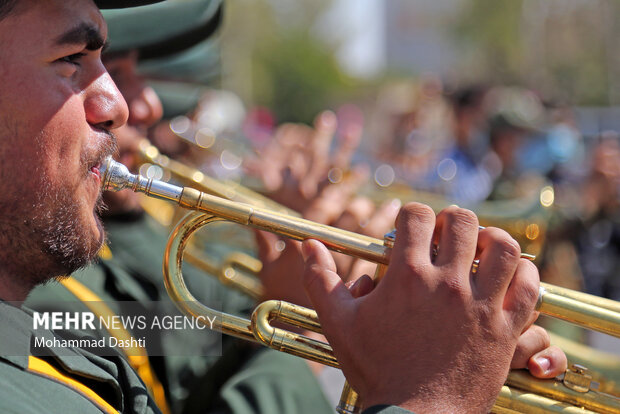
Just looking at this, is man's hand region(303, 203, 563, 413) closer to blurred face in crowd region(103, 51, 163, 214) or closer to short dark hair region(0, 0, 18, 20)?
short dark hair region(0, 0, 18, 20)

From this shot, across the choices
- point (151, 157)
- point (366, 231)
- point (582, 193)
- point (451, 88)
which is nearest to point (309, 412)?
point (366, 231)

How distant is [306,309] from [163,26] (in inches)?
65.8

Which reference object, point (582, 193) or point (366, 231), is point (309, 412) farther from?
point (582, 193)

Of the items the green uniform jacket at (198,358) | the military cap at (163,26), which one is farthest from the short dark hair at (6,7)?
the military cap at (163,26)

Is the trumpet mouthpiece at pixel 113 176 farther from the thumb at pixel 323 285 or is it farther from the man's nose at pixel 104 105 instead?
the thumb at pixel 323 285

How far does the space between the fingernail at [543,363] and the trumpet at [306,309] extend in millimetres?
48

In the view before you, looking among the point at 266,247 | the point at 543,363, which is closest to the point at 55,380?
the point at 543,363

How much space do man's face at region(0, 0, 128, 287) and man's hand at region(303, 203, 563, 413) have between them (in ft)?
1.84

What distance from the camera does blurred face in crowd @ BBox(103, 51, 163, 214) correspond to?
2.81 m

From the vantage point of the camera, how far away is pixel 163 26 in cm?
297

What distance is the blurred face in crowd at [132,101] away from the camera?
281 cm

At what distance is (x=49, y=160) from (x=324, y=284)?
2.06ft

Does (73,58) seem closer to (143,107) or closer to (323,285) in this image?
(323,285)

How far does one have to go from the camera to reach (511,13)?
35.0 m
